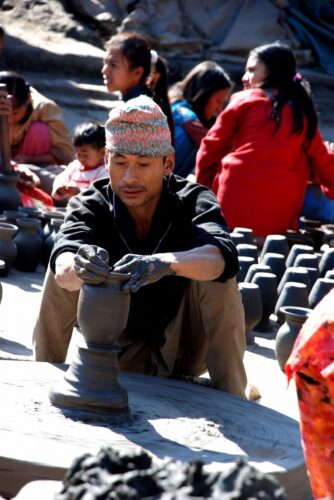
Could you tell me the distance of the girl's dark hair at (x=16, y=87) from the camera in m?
7.50

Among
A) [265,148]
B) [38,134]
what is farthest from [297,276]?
[38,134]

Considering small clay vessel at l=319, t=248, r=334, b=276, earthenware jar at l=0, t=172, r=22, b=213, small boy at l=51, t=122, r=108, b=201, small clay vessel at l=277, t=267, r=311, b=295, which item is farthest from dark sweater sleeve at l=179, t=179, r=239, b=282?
earthenware jar at l=0, t=172, r=22, b=213

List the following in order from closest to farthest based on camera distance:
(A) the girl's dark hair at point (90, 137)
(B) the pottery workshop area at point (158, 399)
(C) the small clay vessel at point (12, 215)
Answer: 1. (B) the pottery workshop area at point (158, 399)
2. (C) the small clay vessel at point (12, 215)
3. (A) the girl's dark hair at point (90, 137)

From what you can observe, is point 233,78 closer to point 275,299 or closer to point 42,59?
point 42,59

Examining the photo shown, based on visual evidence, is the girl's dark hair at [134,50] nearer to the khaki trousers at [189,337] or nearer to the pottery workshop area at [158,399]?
the pottery workshop area at [158,399]

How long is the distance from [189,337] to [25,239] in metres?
2.63

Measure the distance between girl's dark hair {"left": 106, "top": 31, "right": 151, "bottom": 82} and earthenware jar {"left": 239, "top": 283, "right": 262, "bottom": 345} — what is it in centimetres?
226

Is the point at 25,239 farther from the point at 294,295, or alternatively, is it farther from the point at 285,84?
the point at 285,84

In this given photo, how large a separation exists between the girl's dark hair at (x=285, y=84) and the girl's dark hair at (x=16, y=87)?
5.80 ft

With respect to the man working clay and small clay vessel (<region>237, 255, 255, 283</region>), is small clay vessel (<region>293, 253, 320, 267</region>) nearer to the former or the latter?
small clay vessel (<region>237, 255, 255, 283</region>)

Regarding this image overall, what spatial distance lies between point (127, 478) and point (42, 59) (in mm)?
11004

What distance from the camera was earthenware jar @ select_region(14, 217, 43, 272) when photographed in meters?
6.20

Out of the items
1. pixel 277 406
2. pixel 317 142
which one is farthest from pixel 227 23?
pixel 277 406

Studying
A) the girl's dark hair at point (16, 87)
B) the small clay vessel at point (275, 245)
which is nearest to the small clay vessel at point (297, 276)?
the small clay vessel at point (275, 245)
